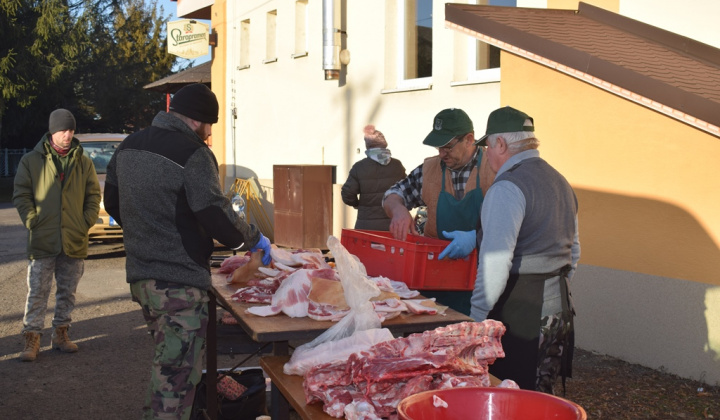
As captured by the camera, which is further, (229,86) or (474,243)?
(229,86)

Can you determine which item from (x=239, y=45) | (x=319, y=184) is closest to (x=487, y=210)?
(x=319, y=184)

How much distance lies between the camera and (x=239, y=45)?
63.8ft

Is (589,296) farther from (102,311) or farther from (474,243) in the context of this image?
(102,311)

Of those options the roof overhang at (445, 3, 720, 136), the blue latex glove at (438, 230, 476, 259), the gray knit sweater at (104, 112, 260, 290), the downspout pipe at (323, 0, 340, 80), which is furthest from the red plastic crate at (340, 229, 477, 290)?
the downspout pipe at (323, 0, 340, 80)

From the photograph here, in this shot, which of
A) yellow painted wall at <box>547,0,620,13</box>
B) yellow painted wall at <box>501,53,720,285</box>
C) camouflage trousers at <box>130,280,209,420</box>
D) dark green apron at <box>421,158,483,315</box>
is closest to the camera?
camouflage trousers at <box>130,280,209,420</box>

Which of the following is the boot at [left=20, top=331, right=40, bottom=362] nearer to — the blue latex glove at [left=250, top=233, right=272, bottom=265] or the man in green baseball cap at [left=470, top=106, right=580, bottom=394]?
the blue latex glove at [left=250, top=233, right=272, bottom=265]

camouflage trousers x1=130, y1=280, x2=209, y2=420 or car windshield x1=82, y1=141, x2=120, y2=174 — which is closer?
camouflage trousers x1=130, y1=280, x2=209, y2=420

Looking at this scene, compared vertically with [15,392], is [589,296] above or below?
above

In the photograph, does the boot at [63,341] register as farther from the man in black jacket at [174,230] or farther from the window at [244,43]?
the window at [244,43]

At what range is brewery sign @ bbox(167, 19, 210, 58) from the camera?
804 inches

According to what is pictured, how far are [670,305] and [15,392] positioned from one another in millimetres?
5292

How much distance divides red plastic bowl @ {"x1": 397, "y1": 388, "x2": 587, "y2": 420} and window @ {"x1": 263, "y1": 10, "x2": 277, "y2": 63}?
15770 mm

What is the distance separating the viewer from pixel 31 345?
24.1 ft

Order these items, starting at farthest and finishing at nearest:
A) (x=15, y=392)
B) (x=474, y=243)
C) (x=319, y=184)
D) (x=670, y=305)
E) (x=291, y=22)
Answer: (x=291, y=22)
(x=319, y=184)
(x=670, y=305)
(x=15, y=392)
(x=474, y=243)
